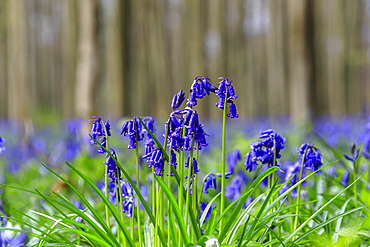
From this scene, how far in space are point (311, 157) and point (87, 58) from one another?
556 centimetres

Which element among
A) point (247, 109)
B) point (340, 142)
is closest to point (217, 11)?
point (247, 109)

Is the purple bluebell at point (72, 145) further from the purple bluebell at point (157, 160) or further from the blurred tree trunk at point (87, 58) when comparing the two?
the purple bluebell at point (157, 160)

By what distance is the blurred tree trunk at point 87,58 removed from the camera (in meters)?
7.09

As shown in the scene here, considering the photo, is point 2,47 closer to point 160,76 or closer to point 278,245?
point 160,76

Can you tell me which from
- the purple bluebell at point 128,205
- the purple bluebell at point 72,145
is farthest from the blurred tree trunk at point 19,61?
the purple bluebell at point 128,205

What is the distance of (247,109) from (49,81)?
17748 millimetres

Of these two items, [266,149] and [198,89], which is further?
[266,149]

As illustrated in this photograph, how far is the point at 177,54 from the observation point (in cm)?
3784

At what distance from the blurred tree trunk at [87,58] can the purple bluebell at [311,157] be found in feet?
17.4

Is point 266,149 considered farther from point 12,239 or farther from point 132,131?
point 12,239

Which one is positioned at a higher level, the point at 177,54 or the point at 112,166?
the point at 177,54

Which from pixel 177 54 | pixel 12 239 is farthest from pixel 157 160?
pixel 177 54

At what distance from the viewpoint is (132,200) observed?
2.09 meters

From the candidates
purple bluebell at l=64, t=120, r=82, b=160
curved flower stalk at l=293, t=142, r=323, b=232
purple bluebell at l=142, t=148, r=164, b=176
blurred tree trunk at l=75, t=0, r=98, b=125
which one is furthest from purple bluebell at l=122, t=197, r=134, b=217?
blurred tree trunk at l=75, t=0, r=98, b=125
